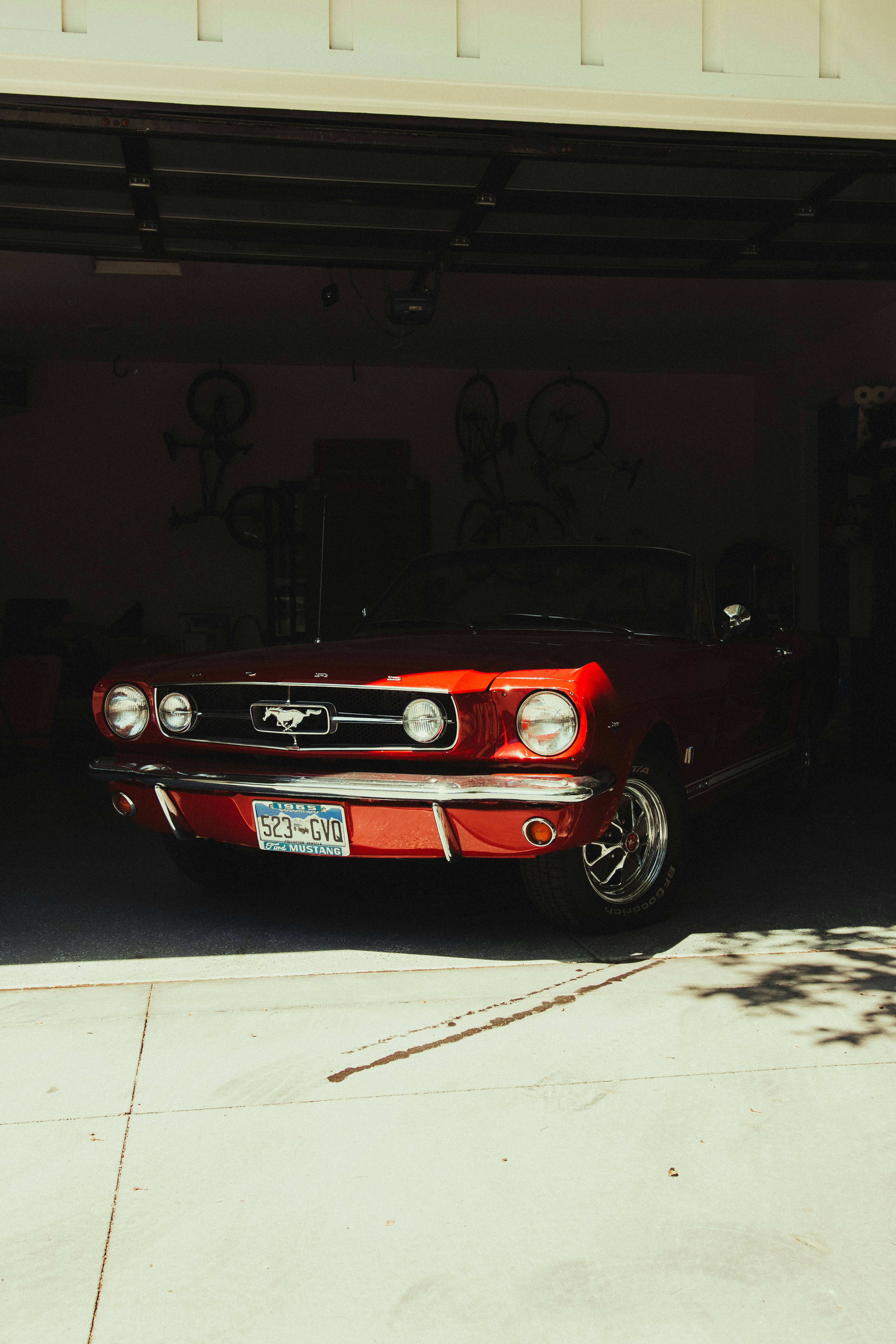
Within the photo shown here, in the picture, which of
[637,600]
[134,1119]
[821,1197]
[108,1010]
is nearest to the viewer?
Result: [821,1197]

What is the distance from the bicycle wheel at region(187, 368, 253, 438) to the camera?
11750 mm

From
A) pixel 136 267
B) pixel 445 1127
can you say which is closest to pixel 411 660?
pixel 445 1127

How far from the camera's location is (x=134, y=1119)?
2598mm

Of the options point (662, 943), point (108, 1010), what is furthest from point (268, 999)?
point (662, 943)

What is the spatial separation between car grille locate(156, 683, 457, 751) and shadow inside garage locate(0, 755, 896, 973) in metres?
0.70

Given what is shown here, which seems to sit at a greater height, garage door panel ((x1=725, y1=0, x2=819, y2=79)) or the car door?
garage door panel ((x1=725, y1=0, x2=819, y2=79))

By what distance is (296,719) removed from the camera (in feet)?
12.2

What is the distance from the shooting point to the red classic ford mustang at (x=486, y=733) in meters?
3.42

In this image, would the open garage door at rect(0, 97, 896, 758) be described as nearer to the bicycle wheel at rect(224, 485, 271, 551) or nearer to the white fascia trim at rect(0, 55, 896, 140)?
the bicycle wheel at rect(224, 485, 271, 551)

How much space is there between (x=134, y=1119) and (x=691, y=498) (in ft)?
35.7

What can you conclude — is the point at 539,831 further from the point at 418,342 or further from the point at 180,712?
the point at 418,342

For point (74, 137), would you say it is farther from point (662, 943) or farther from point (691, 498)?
point (691, 498)

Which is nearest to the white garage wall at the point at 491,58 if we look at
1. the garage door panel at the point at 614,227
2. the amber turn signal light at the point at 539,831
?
the garage door panel at the point at 614,227

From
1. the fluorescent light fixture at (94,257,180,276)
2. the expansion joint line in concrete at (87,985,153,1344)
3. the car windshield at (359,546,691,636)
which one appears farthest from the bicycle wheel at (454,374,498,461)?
the expansion joint line in concrete at (87,985,153,1344)
